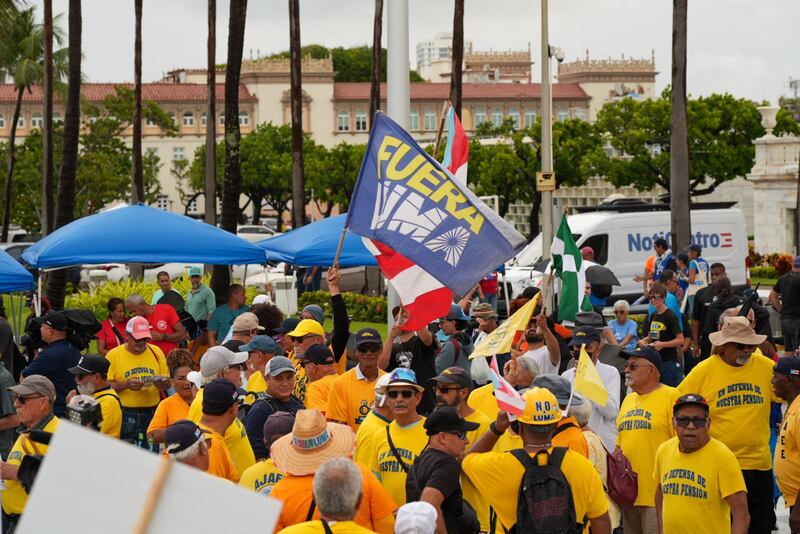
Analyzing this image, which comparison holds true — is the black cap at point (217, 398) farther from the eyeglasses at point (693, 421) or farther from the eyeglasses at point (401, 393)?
the eyeglasses at point (693, 421)

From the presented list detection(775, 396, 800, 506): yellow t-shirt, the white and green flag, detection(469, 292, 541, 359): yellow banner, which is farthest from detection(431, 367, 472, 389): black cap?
the white and green flag

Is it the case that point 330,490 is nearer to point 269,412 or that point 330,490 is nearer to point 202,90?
point 269,412

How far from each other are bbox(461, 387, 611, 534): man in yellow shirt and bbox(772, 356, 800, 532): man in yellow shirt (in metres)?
1.83

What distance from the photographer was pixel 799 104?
93438 mm

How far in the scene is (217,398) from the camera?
7023 mm

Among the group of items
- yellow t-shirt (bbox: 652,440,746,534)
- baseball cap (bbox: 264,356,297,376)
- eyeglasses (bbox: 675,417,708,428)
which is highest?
baseball cap (bbox: 264,356,297,376)

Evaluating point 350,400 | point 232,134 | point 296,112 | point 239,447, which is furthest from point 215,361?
point 296,112

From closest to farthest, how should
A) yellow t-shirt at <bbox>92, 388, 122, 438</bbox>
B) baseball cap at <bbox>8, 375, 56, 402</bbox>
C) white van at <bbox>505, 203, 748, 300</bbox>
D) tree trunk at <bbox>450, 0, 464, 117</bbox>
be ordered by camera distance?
1. baseball cap at <bbox>8, 375, 56, 402</bbox>
2. yellow t-shirt at <bbox>92, 388, 122, 438</bbox>
3. white van at <bbox>505, 203, 748, 300</bbox>
4. tree trunk at <bbox>450, 0, 464, 117</bbox>

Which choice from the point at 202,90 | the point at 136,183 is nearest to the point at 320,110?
the point at 202,90

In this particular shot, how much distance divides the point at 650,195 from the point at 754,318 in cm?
5463

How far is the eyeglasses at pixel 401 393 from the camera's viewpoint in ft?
22.1

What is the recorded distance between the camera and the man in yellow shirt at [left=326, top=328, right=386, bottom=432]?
27.4ft

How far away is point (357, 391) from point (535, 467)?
2674mm

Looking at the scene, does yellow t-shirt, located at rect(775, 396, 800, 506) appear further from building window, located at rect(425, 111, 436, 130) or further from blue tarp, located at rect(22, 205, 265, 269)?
building window, located at rect(425, 111, 436, 130)
